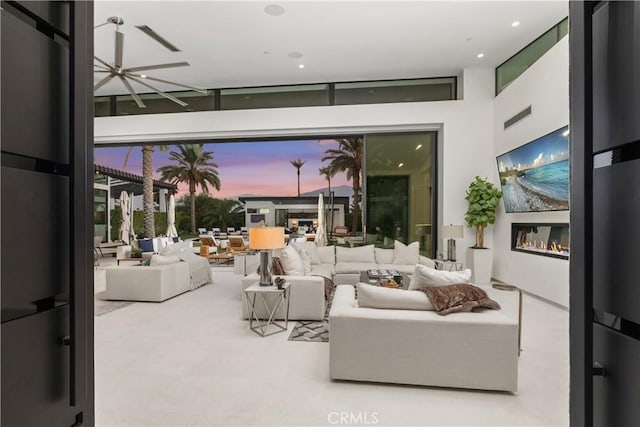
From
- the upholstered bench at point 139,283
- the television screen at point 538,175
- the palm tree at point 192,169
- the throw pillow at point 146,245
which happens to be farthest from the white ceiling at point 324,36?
the palm tree at point 192,169

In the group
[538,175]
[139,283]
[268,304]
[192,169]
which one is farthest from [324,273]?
[192,169]

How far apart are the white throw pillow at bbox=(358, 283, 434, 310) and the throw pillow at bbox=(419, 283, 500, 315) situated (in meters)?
0.07

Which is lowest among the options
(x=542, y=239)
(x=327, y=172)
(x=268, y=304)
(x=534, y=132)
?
(x=268, y=304)

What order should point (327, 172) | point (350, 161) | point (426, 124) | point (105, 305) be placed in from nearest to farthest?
point (105, 305), point (426, 124), point (350, 161), point (327, 172)

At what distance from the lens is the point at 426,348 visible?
2.49 metres

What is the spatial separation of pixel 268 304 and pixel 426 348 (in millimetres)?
2246

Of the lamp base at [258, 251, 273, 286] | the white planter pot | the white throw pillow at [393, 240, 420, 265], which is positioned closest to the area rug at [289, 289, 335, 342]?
the lamp base at [258, 251, 273, 286]

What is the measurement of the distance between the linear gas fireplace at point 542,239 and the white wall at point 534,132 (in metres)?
0.09

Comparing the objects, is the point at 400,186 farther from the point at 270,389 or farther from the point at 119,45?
the point at 270,389

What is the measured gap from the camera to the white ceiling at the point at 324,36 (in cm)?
464

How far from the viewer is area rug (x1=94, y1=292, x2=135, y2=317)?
4.65m

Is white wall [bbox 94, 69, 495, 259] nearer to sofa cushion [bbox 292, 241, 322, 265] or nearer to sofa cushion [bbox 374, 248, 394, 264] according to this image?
sofa cushion [bbox 374, 248, 394, 264]

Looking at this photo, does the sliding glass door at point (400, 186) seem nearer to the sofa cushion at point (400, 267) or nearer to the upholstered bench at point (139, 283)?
the sofa cushion at point (400, 267)

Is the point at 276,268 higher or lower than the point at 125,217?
lower
